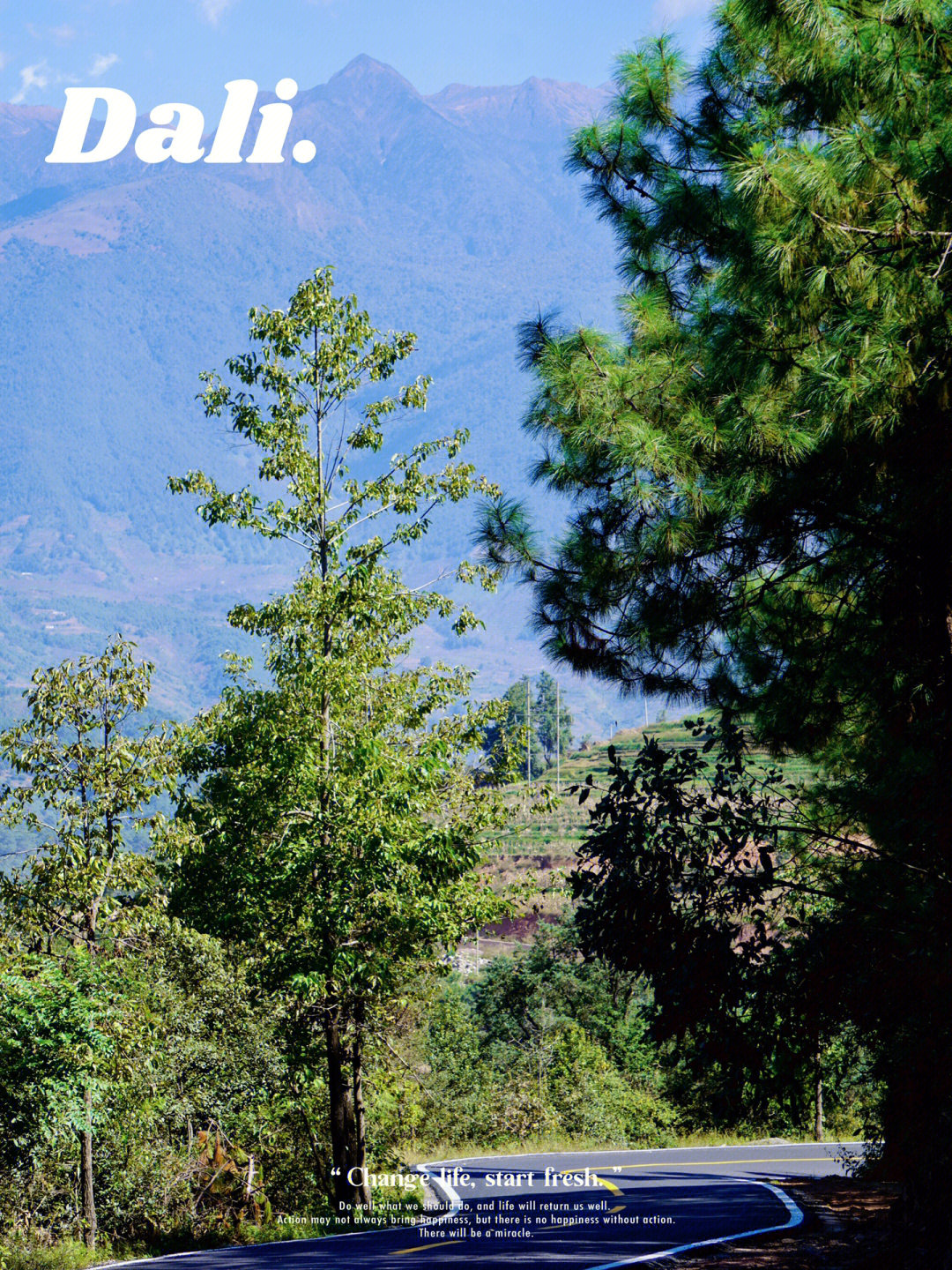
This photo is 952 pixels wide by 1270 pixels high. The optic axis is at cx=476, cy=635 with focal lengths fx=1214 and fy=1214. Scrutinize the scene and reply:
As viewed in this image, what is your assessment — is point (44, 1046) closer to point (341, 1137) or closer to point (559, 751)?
point (341, 1137)

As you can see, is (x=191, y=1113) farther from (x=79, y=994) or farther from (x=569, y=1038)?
(x=569, y=1038)

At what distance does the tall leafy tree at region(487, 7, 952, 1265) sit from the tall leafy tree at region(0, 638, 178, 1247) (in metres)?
5.29

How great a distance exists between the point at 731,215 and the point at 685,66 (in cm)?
164

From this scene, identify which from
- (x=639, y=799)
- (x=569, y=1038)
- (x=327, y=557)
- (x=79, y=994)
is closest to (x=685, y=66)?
(x=639, y=799)

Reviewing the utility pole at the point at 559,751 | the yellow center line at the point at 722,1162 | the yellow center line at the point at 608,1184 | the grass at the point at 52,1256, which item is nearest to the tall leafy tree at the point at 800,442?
the grass at the point at 52,1256

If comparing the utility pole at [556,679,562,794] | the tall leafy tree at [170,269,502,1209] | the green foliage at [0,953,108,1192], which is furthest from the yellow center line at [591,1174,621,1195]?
the utility pole at [556,679,562,794]

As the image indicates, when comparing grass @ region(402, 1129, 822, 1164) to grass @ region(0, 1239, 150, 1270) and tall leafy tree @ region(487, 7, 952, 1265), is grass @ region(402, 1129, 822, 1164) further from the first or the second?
tall leafy tree @ region(487, 7, 952, 1265)

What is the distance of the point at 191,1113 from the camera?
49.9 feet

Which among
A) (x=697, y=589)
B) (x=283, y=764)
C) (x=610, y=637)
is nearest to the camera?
(x=697, y=589)

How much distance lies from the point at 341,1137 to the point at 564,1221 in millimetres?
2760

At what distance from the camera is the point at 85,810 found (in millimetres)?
11594

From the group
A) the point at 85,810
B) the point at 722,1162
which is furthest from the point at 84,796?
the point at 722,1162

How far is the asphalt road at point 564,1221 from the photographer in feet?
30.3

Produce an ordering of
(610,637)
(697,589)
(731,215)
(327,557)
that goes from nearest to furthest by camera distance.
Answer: (731,215) < (697,589) < (610,637) < (327,557)
